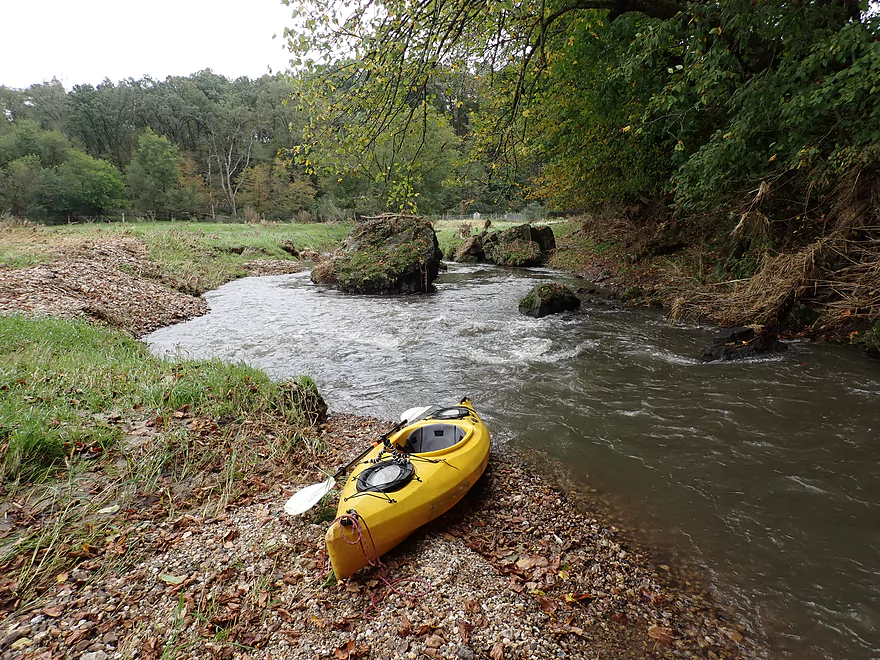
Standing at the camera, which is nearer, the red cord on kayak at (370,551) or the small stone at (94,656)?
the small stone at (94,656)

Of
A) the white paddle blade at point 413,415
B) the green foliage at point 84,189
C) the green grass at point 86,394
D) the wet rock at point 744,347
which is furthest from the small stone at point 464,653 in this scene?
the green foliage at point 84,189

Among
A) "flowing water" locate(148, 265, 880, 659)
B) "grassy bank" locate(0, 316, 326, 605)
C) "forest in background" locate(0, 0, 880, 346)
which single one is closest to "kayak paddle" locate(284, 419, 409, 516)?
"grassy bank" locate(0, 316, 326, 605)

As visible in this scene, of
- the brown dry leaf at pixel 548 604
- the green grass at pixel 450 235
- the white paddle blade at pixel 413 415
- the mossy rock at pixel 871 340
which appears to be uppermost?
the green grass at pixel 450 235

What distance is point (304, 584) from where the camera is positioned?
104 inches

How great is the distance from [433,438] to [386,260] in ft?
36.7

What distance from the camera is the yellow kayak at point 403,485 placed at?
2.65 meters

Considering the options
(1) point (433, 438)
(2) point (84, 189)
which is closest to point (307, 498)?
(1) point (433, 438)

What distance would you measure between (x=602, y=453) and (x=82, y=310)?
32.7ft

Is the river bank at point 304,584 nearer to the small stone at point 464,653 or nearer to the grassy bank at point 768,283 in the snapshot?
the small stone at point 464,653

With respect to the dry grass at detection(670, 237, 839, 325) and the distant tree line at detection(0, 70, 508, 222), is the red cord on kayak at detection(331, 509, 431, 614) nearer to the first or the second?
the dry grass at detection(670, 237, 839, 325)

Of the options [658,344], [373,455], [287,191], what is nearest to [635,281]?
[658,344]

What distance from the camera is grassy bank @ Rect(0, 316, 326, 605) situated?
9.14 ft

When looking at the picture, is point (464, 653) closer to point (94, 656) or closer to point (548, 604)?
point (548, 604)

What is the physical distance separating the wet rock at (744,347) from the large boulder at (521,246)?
13027mm
